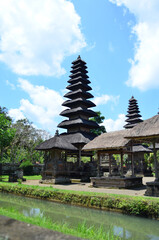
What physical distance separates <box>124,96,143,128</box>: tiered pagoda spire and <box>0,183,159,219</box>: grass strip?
3145 cm

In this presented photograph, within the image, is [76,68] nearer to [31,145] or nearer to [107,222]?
[31,145]

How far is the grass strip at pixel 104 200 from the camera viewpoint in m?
6.96

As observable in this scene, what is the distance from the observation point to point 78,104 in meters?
25.9

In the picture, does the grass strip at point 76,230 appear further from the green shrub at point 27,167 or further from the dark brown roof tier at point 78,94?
the green shrub at point 27,167

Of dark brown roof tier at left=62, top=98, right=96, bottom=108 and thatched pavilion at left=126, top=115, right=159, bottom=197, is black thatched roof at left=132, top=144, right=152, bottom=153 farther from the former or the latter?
thatched pavilion at left=126, top=115, right=159, bottom=197

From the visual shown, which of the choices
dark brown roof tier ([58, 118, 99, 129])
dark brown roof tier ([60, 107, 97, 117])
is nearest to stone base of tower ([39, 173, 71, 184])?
dark brown roof tier ([58, 118, 99, 129])

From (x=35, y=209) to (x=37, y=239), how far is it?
7.57 meters

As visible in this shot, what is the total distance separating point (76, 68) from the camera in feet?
94.7

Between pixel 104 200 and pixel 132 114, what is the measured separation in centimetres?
3467

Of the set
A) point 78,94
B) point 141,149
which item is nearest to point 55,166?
point 78,94

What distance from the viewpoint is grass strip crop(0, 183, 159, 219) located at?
22.8 ft

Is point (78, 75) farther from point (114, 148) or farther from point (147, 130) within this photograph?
point (147, 130)

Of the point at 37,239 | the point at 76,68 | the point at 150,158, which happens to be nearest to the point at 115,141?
the point at 37,239

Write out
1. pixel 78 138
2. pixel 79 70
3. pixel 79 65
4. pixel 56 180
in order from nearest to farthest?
pixel 56 180 → pixel 78 138 → pixel 79 70 → pixel 79 65
